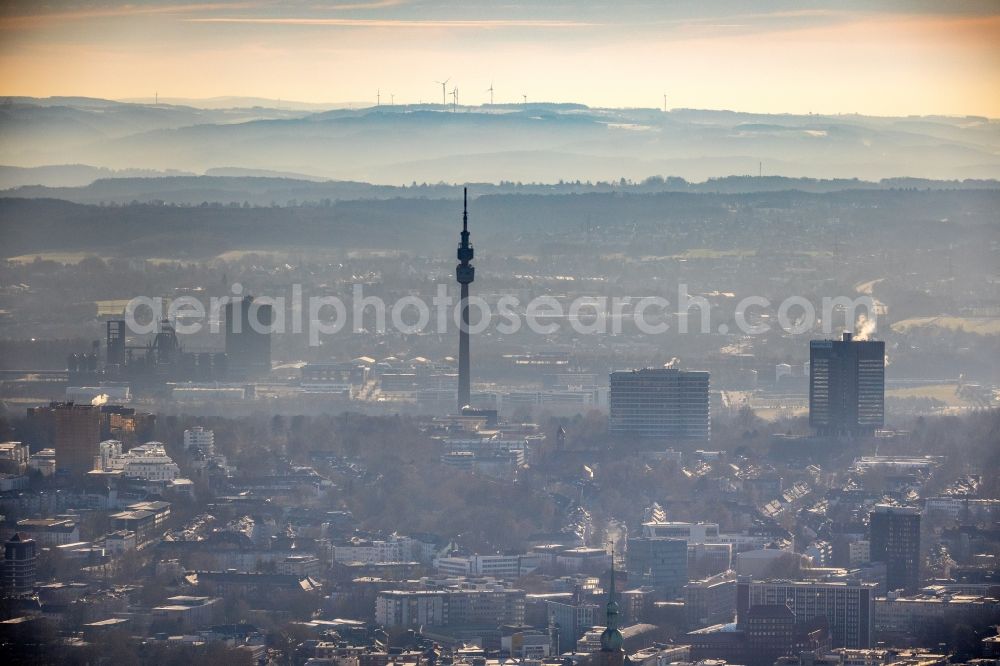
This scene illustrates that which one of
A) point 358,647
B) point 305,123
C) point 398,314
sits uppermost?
point 305,123

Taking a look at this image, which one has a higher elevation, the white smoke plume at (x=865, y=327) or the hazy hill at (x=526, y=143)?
the hazy hill at (x=526, y=143)

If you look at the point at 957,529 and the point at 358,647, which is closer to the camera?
the point at 358,647

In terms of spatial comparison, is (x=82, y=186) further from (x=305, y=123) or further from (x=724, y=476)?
(x=724, y=476)

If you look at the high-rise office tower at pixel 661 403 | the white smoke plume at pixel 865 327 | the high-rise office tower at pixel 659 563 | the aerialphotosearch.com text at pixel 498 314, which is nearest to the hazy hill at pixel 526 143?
the aerialphotosearch.com text at pixel 498 314

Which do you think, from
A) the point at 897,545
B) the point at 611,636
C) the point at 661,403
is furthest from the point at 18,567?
the point at 661,403

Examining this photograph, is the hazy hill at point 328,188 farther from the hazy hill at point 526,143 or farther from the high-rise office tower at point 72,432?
the high-rise office tower at point 72,432

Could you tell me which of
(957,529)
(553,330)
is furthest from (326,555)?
(553,330)
